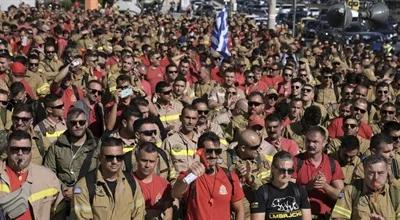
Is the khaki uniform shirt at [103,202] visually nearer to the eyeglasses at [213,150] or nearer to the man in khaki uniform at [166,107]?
the eyeglasses at [213,150]

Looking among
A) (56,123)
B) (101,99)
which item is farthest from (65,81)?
(56,123)

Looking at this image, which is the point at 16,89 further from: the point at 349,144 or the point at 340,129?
the point at 349,144

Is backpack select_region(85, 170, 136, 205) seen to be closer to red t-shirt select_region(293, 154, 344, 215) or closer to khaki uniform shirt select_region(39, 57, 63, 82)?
red t-shirt select_region(293, 154, 344, 215)

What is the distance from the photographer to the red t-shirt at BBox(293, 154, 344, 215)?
800 centimetres

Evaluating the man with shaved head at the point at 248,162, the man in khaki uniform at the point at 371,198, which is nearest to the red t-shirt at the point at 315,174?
the man with shaved head at the point at 248,162

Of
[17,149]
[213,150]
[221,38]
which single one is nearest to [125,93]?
[213,150]

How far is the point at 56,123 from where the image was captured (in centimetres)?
923

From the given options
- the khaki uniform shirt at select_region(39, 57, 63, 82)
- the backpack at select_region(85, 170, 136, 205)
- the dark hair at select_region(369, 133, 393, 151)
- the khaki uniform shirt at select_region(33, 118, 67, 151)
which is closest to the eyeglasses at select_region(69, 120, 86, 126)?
the khaki uniform shirt at select_region(33, 118, 67, 151)

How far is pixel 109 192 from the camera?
6.74m

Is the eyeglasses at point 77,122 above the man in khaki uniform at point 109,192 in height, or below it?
above

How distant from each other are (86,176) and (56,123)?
2.54 m

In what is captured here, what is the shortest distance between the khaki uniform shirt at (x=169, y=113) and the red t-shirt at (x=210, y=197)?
3369 mm

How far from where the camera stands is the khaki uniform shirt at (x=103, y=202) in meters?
6.68

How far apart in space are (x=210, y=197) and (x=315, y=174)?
1.32 m
